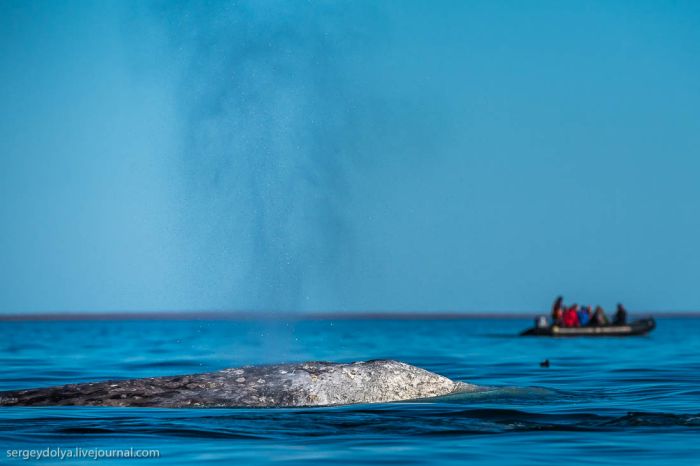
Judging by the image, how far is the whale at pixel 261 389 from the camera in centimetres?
1808

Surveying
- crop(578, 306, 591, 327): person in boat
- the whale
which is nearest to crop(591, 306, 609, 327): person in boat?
crop(578, 306, 591, 327): person in boat

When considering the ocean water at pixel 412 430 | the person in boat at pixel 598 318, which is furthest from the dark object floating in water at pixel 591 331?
the ocean water at pixel 412 430

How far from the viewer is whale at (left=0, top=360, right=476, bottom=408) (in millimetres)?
18078

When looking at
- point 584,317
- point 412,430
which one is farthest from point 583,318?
point 412,430

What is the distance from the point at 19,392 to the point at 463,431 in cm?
793

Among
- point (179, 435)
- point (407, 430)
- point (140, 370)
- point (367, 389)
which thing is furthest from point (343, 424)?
point (140, 370)

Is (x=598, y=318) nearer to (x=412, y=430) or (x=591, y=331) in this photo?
(x=591, y=331)

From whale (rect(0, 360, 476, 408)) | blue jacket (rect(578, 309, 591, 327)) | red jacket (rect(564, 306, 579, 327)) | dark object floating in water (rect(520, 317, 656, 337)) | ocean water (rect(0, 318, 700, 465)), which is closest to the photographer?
ocean water (rect(0, 318, 700, 465))

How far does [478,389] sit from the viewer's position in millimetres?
20453

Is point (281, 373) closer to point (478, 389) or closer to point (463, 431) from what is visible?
point (478, 389)

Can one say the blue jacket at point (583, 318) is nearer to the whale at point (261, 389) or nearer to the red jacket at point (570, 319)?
the red jacket at point (570, 319)

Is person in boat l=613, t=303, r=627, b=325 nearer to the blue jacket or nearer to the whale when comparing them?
the blue jacket

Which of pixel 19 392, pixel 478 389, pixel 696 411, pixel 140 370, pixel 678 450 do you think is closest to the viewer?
pixel 678 450

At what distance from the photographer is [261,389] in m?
18.5
